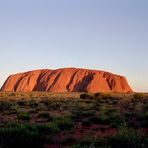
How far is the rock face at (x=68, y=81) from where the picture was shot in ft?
426

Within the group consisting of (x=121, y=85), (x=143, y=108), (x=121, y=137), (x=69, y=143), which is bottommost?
(x=121, y=85)

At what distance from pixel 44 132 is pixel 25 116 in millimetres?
7604

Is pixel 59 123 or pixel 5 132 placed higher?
pixel 5 132

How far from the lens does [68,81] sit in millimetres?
135875

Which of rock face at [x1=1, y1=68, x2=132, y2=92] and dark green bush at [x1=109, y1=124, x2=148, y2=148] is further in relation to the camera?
rock face at [x1=1, y1=68, x2=132, y2=92]

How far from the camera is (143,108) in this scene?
88.4 ft

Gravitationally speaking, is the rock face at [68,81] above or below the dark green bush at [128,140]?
below

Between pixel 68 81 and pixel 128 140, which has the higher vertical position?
pixel 128 140

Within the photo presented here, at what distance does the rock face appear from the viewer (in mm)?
129762

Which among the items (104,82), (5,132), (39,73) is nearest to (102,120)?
(5,132)

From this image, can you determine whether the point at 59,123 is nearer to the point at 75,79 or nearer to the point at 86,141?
the point at 86,141

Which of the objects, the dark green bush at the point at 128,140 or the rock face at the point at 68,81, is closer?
the dark green bush at the point at 128,140

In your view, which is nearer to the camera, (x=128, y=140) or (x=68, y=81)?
(x=128, y=140)

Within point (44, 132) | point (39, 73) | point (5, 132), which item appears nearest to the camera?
point (5, 132)
